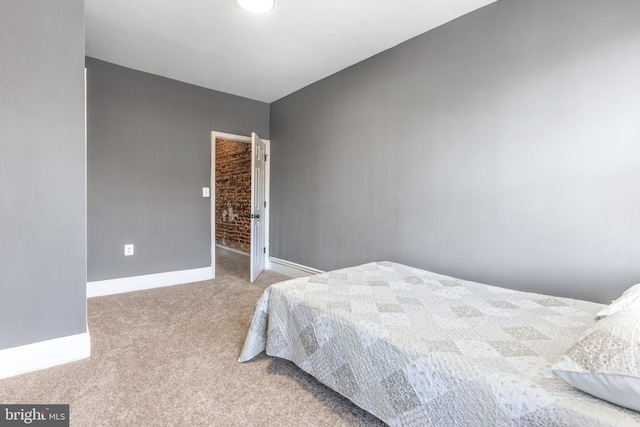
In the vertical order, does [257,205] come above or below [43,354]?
above

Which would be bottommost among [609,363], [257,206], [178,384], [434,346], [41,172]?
[178,384]

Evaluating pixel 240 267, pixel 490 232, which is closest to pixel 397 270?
pixel 490 232

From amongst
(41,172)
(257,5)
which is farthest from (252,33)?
(41,172)

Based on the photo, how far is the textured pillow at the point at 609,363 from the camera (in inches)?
31.6

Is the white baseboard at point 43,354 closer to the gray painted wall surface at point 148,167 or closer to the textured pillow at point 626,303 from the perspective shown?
the gray painted wall surface at point 148,167

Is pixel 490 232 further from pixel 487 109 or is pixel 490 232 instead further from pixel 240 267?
pixel 240 267

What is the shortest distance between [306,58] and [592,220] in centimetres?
267

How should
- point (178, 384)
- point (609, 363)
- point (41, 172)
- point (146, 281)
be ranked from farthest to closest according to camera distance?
point (146, 281) → point (41, 172) → point (178, 384) → point (609, 363)

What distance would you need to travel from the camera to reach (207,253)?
3900mm

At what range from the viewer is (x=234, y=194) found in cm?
575

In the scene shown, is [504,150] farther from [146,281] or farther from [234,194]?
[234,194]

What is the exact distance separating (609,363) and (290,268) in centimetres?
341

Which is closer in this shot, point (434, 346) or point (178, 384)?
point (434, 346)

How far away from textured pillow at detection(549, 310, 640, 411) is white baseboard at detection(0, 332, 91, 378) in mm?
2519
